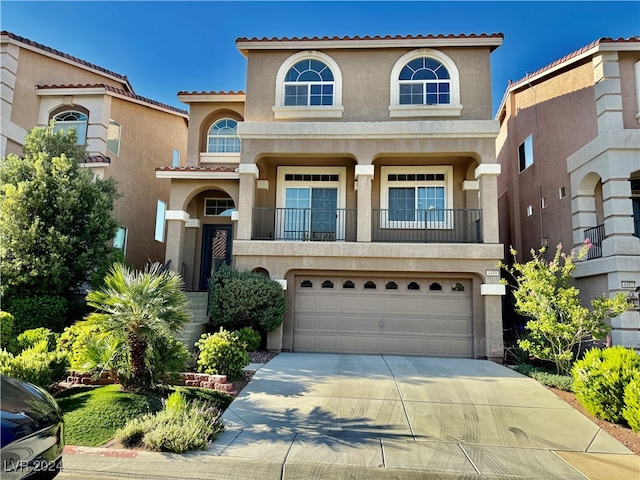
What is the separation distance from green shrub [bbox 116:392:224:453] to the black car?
151cm

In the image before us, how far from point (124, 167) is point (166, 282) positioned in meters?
9.90

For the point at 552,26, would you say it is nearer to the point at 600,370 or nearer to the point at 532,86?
the point at 532,86

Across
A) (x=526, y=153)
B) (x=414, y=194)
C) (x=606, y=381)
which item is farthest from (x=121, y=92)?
(x=606, y=381)

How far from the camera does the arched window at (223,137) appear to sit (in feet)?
51.3

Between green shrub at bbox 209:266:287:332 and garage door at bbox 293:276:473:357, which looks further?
garage door at bbox 293:276:473:357

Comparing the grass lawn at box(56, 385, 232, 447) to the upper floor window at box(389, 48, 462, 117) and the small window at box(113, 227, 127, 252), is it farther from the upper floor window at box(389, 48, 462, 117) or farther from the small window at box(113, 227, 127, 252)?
the upper floor window at box(389, 48, 462, 117)

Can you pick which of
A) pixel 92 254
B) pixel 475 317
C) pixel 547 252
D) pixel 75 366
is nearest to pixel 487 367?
pixel 475 317

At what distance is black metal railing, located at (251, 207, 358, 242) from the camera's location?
13.6m

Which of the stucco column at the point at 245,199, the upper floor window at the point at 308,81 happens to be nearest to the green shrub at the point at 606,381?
the stucco column at the point at 245,199

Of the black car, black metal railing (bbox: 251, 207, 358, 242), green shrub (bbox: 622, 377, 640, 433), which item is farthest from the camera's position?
black metal railing (bbox: 251, 207, 358, 242)

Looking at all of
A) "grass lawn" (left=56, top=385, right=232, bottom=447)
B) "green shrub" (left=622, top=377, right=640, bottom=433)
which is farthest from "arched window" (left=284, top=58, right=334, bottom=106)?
"green shrub" (left=622, top=377, right=640, bottom=433)

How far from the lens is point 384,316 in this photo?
40.3ft

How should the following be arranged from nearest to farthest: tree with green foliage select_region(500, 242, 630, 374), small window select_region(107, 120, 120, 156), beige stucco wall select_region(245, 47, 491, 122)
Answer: tree with green foliage select_region(500, 242, 630, 374) < beige stucco wall select_region(245, 47, 491, 122) < small window select_region(107, 120, 120, 156)

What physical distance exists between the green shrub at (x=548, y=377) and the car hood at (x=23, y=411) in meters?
8.89
